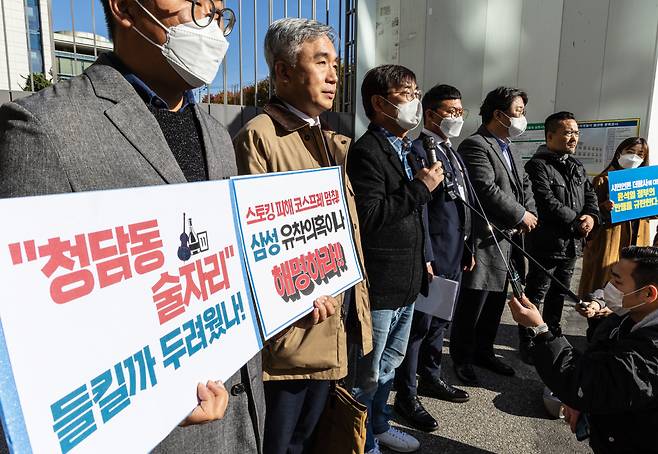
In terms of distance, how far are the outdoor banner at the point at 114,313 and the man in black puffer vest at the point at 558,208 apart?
9.91ft

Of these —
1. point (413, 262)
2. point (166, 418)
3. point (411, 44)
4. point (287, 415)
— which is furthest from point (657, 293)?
point (411, 44)

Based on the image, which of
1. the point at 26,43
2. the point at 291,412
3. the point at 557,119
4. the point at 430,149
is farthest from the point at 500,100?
the point at 26,43

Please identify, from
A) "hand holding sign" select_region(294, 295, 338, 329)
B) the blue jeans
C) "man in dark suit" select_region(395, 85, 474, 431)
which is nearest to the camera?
"hand holding sign" select_region(294, 295, 338, 329)

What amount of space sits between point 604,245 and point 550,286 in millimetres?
548

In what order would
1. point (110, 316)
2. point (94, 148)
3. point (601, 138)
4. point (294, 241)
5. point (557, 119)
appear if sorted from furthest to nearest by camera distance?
Answer: point (601, 138) → point (557, 119) → point (294, 241) → point (94, 148) → point (110, 316)

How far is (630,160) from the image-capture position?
3744mm

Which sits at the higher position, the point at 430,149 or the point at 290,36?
the point at 290,36

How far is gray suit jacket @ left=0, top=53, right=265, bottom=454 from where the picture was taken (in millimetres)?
813

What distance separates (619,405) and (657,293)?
50cm

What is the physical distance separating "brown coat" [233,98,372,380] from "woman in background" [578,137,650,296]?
2.76 metres

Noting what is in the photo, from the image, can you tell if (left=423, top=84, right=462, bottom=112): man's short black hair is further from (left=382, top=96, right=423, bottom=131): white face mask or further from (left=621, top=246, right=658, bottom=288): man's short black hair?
(left=621, top=246, right=658, bottom=288): man's short black hair

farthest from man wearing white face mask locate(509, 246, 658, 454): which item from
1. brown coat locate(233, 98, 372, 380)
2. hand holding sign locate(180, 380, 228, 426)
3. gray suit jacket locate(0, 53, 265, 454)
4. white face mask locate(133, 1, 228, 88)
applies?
white face mask locate(133, 1, 228, 88)

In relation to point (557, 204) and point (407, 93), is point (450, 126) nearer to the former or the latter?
point (407, 93)

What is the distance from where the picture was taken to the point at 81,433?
26.5 inches
